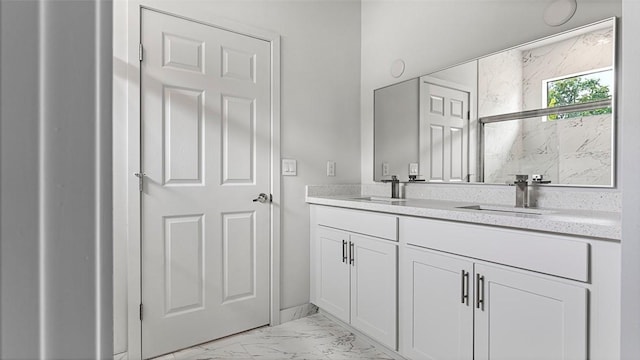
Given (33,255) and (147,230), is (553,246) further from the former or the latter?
(147,230)

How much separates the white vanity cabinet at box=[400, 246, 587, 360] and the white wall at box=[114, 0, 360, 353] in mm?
951

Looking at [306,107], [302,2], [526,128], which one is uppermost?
[302,2]

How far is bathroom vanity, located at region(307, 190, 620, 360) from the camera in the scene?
1141 millimetres

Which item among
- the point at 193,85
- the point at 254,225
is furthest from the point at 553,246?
the point at 193,85

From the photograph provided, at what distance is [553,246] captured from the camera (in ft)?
4.01

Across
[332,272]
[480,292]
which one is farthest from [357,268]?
[480,292]

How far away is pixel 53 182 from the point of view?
259mm

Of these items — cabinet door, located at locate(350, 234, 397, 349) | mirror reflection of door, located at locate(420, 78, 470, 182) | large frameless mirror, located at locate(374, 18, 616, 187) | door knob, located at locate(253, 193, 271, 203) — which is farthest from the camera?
door knob, located at locate(253, 193, 271, 203)

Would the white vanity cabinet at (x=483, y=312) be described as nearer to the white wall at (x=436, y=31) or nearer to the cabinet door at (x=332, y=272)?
the cabinet door at (x=332, y=272)

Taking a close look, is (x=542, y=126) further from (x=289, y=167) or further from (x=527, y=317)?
(x=289, y=167)

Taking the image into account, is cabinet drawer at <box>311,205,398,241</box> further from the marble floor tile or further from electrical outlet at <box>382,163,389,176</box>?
the marble floor tile

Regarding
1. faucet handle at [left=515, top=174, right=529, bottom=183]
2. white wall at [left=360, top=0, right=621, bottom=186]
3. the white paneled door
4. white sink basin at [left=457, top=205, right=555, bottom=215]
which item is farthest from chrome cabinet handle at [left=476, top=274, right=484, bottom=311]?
the white paneled door

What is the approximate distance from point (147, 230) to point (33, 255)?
1.88m

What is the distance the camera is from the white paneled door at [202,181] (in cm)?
197
